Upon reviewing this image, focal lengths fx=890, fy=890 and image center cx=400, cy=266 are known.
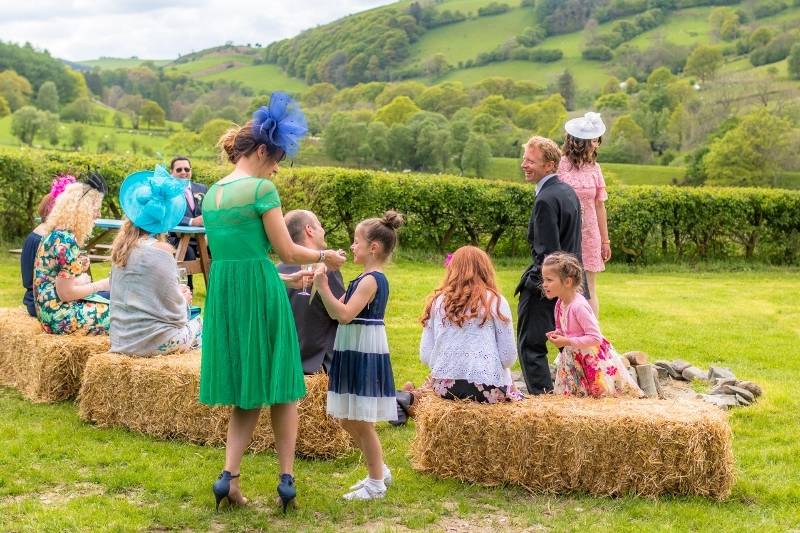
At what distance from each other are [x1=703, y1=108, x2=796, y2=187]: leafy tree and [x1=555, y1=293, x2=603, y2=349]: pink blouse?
44.3m

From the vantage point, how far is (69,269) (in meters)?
7.18

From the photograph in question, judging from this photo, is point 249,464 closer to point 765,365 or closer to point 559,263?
point 559,263

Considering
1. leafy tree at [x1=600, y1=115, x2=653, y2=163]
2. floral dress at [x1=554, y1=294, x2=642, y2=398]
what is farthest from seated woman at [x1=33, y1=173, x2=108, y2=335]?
leafy tree at [x1=600, y1=115, x2=653, y2=163]

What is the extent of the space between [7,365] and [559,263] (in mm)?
4910

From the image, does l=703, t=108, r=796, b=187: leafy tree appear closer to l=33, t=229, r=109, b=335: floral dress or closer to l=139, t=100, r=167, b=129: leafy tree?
l=33, t=229, r=109, b=335: floral dress

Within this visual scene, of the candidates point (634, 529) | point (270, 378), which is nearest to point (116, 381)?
point (270, 378)

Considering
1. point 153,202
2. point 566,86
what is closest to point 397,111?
point 566,86

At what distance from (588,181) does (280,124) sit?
11.0 ft

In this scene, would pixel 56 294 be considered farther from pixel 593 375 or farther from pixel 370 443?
pixel 593 375

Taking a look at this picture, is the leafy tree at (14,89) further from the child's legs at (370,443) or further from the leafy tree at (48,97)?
the child's legs at (370,443)

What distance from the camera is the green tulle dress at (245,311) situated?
4621 millimetres

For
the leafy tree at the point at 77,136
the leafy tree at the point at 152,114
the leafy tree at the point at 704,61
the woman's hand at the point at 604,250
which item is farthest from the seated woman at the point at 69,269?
the leafy tree at the point at 704,61

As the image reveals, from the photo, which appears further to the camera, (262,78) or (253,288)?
(262,78)

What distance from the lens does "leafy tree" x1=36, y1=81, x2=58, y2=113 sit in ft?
223
